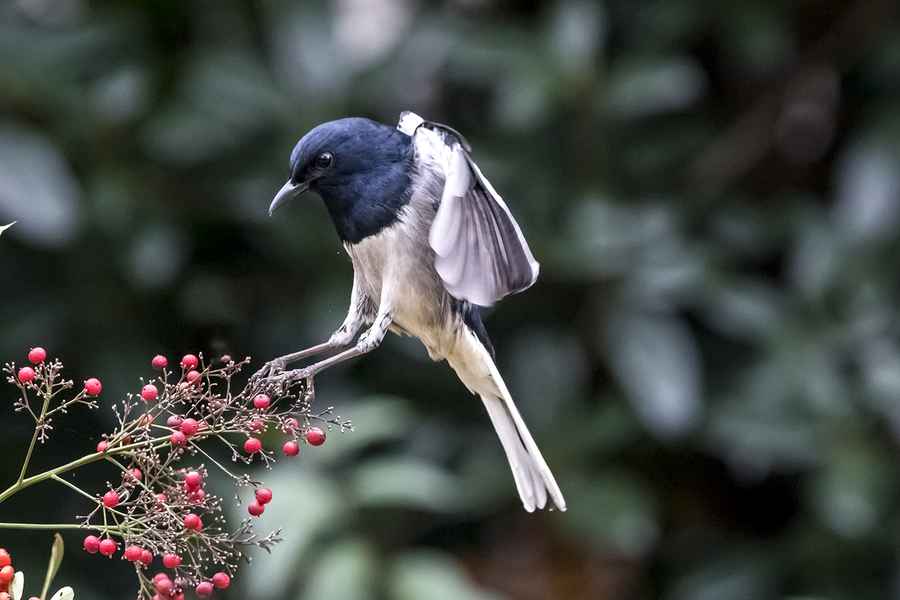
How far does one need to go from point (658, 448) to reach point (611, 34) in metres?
1.02

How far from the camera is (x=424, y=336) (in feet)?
1.98

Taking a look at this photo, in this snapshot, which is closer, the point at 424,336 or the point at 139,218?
the point at 424,336

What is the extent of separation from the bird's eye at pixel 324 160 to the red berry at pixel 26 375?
0.67 ft

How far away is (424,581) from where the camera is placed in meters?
1.42

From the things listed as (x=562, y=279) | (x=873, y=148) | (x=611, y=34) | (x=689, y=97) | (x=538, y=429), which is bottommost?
(x=538, y=429)

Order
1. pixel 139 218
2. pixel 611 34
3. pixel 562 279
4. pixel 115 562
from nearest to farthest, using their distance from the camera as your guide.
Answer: pixel 115 562
pixel 139 218
pixel 562 279
pixel 611 34

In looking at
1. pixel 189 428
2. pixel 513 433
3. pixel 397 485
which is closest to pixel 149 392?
pixel 189 428

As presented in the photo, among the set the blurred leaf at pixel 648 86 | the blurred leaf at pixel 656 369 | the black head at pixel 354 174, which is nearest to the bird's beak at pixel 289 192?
the black head at pixel 354 174

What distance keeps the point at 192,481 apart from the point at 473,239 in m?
0.20

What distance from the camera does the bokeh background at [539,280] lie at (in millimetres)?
1649

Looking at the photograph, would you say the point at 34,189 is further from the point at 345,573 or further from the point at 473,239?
the point at 473,239

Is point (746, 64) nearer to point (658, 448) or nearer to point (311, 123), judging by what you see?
point (658, 448)

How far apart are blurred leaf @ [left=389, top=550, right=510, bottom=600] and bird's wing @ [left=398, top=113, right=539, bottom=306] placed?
100cm

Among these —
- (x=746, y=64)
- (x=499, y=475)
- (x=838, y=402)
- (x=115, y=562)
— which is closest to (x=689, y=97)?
(x=746, y=64)
